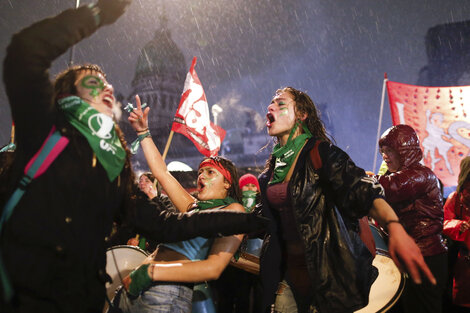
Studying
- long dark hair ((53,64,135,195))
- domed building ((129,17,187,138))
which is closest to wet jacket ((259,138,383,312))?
long dark hair ((53,64,135,195))

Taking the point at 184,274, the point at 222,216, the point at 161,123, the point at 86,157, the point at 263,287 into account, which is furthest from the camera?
the point at 161,123

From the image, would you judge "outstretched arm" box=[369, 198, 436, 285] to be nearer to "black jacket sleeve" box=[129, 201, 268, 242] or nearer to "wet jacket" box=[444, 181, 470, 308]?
"black jacket sleeve" box=[129, 201, 268, 242]

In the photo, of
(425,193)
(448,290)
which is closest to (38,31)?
(425,193)

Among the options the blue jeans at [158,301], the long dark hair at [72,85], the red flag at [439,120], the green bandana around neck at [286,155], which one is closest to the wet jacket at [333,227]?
the green bandana around neck at [286,155]

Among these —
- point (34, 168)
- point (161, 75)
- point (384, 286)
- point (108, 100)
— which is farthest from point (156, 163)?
point (161, 75)

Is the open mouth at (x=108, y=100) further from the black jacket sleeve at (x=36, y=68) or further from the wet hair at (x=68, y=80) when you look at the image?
the black jacket sleeve at (x=36, y=68)

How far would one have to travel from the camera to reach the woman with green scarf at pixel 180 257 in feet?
8.14

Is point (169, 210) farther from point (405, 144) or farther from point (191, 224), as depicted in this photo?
point (405, 144)

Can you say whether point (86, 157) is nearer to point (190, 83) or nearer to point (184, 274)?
point (184, 274)

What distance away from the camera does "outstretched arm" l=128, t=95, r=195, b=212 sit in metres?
3.19

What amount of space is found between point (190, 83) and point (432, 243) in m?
5.67

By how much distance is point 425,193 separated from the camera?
4379 mm

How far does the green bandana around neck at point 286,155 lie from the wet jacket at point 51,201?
1.58 metres

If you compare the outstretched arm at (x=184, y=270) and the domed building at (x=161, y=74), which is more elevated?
the domed building at (x=161, y=74)
